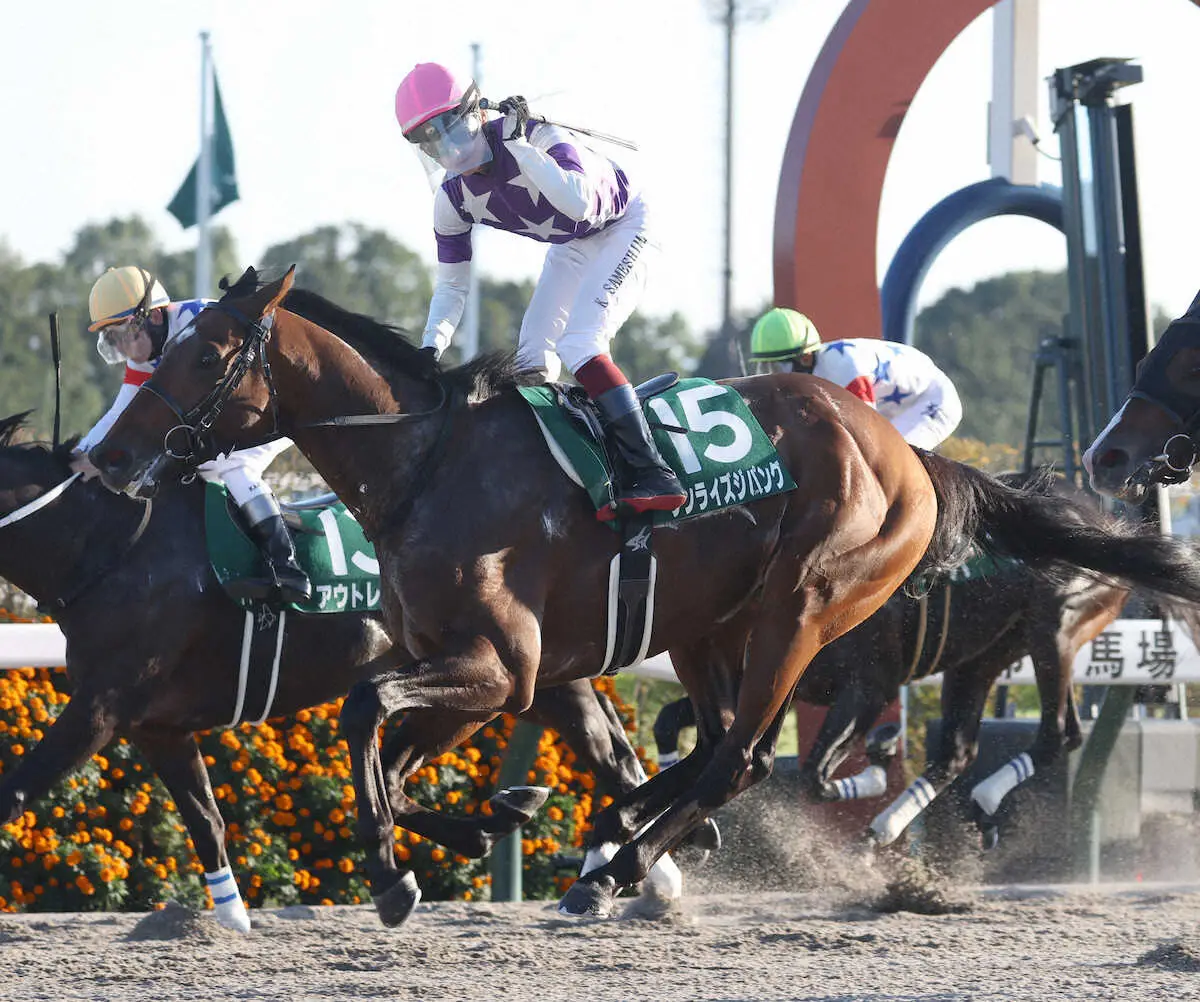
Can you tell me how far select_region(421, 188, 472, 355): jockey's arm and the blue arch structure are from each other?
3651mm

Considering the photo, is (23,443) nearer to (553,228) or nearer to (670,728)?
(553,228)

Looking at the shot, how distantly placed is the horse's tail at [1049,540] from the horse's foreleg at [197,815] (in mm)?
2107

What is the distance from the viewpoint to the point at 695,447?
4.07 m

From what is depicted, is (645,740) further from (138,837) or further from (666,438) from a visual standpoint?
(666,438)

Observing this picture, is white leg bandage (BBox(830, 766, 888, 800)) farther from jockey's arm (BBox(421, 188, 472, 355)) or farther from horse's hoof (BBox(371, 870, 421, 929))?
horse's hoof (BBox(371, 870, 421, 929))

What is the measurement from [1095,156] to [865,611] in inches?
134

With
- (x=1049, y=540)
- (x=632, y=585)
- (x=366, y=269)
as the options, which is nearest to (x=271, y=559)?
(x=632, y=585)

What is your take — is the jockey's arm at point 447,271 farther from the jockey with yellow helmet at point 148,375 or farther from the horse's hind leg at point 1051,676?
the horse's hind leg at point 1051,676

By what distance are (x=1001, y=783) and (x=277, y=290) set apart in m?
3.33

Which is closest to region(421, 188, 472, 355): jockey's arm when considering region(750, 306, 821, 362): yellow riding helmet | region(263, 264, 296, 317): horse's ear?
region(263, 264, 296, 317): horse's ear

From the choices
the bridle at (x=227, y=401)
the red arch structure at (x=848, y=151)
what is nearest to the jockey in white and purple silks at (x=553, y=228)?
the bridle at (x=227, y=401)

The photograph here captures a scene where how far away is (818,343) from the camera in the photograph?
6.34 m

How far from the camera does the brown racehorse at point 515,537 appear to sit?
366cm

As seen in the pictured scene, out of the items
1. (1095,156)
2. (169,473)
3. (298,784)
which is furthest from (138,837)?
(1095,156)
